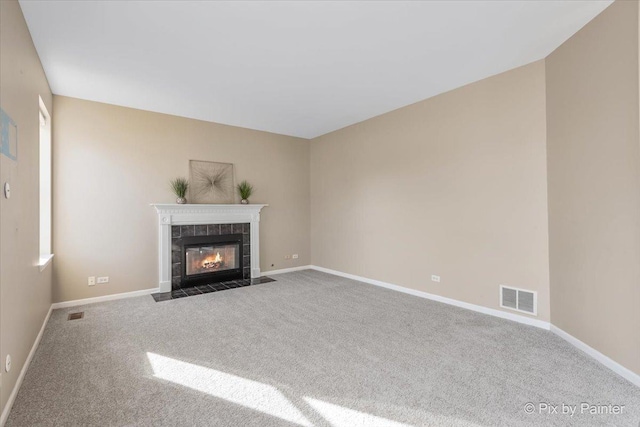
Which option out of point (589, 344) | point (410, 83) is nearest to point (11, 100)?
point (410, 83)

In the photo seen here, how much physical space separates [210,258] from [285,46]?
383 centimetres

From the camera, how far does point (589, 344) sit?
2674 millimetres

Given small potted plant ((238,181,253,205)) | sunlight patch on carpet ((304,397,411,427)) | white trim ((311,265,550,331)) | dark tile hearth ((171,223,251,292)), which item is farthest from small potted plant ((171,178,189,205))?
sunlight patch on carpet ((304,397,411,427))

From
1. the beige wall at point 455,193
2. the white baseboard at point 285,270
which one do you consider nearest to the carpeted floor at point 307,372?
the beige wall at point 455,193

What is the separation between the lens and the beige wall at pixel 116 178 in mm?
4141

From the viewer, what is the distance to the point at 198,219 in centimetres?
516

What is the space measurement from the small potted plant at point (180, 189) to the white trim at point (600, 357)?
17.2 ft

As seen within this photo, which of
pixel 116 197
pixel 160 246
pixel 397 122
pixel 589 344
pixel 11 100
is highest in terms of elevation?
pixel 397 122

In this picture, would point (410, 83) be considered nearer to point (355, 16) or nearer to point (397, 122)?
point (397, 122)

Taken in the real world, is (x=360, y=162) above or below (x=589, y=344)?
above

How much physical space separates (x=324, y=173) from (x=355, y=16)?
3904 mm

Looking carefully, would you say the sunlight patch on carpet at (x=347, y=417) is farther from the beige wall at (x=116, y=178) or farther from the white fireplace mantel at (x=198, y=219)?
the beige wall at (x=116, y=178)

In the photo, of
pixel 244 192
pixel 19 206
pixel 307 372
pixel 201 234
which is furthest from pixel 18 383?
pixel 244 192

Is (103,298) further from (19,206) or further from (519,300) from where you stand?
(519,300)
